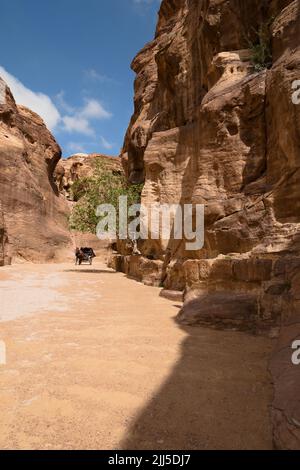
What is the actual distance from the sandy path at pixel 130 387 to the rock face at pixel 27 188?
2225cm

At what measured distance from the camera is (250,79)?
9.05 m

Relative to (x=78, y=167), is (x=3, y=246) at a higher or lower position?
lower

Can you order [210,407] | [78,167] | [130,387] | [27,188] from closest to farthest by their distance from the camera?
[210,407] → [130,387] → [27,188] → [78,167]

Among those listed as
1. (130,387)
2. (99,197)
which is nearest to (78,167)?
(99,197)

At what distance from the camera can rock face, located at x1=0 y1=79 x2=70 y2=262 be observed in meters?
25.8

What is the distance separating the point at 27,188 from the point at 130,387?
2715 cm

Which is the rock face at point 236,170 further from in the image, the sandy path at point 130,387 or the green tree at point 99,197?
the green tree at point 99,197

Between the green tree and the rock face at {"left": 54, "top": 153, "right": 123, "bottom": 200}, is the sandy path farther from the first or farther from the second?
the rock face at {"left": 54, "top": 153, "right": 123, "bottom": 200}

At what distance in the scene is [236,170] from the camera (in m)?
9.18

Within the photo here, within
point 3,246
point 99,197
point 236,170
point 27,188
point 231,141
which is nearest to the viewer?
point 236,170

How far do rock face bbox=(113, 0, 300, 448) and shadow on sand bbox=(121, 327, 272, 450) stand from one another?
0.63 ft

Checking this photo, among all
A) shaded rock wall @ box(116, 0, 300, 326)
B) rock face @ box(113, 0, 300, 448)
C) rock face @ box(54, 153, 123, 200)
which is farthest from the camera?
rock face @ box(54, 153, 123, 200)

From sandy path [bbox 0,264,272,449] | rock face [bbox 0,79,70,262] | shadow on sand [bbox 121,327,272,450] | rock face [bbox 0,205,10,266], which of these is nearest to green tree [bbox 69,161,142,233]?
rock face [bbox 0,205,10,266]

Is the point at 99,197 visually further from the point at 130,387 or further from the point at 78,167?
the point at 78,167
